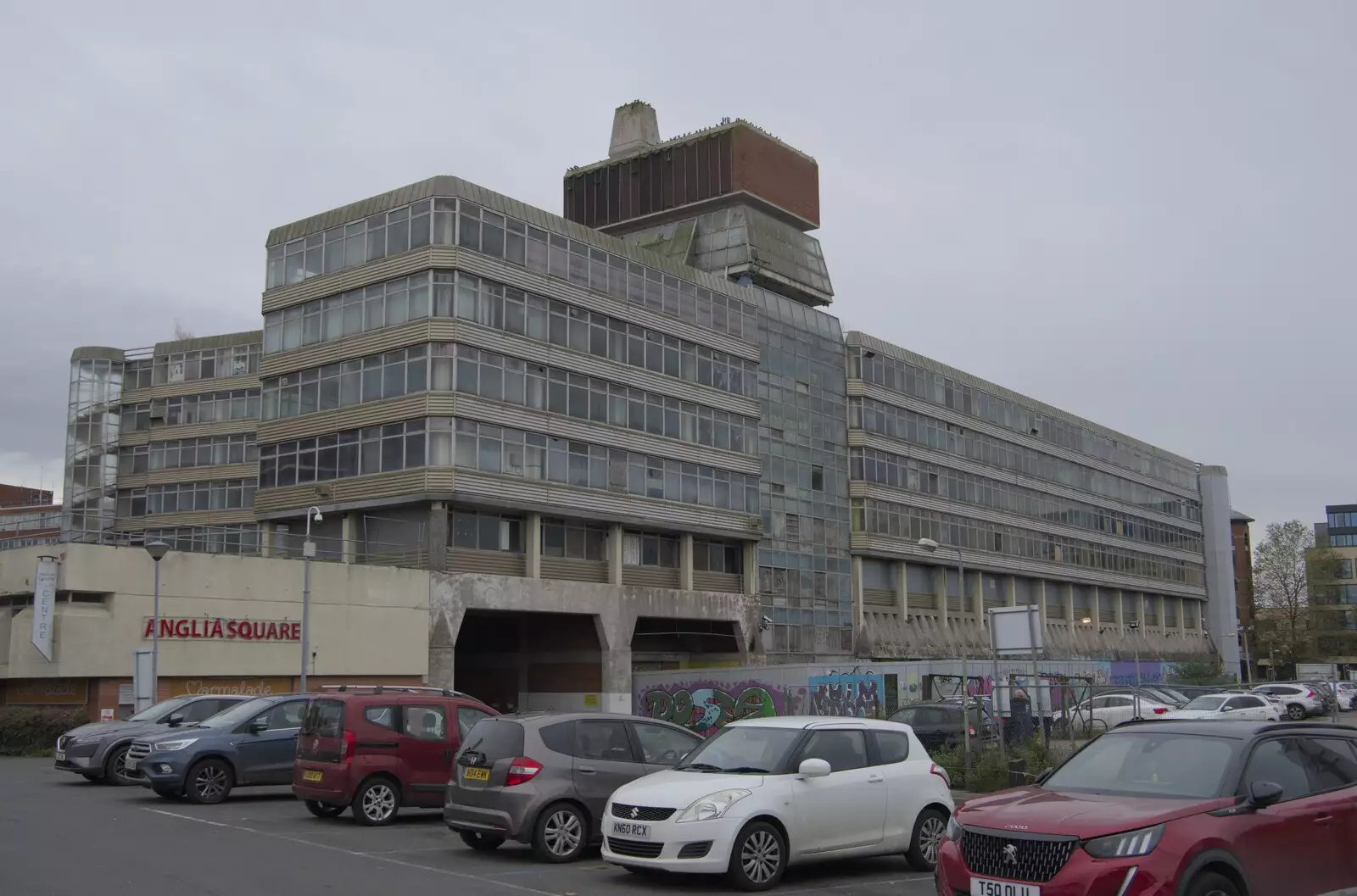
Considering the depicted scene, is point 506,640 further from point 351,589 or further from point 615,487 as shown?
point 351,589

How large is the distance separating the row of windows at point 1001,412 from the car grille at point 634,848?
54.2m

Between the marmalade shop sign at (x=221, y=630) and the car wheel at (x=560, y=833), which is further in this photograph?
the marmalade shop sign at (x=221, y=630)

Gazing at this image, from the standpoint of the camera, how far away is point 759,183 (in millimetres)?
64375

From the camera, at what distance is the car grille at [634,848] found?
1189cm

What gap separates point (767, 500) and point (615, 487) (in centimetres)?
1071

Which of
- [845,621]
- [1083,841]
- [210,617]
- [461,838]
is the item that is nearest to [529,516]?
[210,617]

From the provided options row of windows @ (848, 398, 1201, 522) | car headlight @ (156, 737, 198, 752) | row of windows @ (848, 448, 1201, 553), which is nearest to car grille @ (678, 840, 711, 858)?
car headlight @ (156, 737, 198, 752)

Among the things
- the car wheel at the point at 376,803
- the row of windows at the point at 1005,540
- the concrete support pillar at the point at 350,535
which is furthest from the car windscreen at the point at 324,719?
the row of windows at the point at 1005,540

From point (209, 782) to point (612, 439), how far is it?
102 feet

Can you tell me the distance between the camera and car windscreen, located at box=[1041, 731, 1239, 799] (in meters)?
9.20

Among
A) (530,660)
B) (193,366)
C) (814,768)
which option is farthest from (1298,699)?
(193,366)

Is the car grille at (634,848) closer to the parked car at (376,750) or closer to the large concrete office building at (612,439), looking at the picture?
the parked car at (376,750)

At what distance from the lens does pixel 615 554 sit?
50375 mm

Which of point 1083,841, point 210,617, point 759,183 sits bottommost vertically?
point 1083,841
